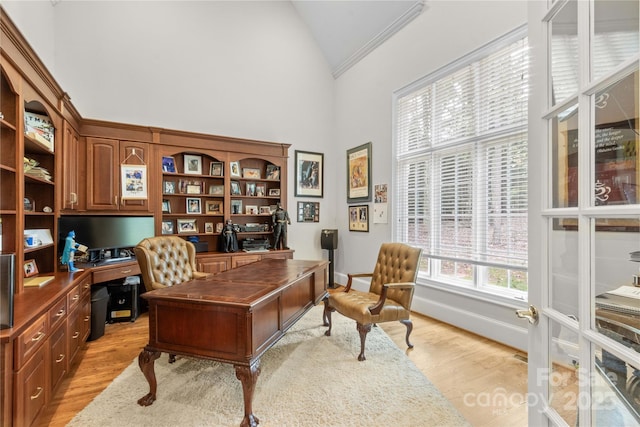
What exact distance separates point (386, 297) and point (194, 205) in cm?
328

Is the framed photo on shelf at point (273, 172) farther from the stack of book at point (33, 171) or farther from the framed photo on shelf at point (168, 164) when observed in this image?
the stack of book at point (33, 171)

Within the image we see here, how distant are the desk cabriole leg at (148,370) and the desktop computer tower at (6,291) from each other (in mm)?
721

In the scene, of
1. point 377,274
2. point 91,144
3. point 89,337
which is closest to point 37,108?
point 91,144

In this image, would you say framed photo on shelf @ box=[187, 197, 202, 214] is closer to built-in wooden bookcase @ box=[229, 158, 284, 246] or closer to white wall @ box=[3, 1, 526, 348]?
built-in wooden bookcase @ box=[229, 158, 284, 246]

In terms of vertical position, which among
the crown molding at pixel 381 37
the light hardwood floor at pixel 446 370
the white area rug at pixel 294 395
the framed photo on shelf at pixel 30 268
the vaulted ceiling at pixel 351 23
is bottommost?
the light hardwood floor at pixel 446 370

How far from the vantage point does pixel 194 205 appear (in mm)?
4562

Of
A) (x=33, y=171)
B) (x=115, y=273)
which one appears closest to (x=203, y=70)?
(x=33, y=171)

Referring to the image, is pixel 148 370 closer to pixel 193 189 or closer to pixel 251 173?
pixel 193 189

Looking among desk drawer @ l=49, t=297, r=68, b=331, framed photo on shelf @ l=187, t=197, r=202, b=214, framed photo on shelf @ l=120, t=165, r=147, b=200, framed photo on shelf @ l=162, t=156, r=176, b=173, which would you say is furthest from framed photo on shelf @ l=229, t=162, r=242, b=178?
desk drawer @ l=49, t=297, r=68, b=331

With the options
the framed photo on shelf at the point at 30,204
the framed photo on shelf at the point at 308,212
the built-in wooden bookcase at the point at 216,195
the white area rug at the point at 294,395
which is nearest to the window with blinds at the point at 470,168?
the white area rug at the point at 294,395

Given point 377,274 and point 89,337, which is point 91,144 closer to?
point 89,337

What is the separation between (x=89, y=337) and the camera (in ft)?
9.77

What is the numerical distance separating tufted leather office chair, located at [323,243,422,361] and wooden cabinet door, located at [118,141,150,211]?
2.86m

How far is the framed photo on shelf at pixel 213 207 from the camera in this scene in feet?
15.4
